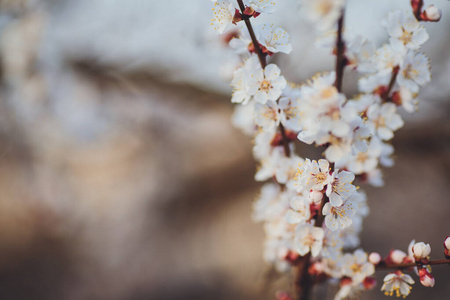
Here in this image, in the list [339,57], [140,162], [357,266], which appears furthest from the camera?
[140,162]

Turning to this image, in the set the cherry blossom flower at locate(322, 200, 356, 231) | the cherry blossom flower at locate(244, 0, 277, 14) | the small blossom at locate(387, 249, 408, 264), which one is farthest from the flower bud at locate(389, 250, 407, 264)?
the cherry blossom flower at locate(244, 0, 277, 14)

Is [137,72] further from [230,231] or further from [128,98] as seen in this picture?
[230,231]

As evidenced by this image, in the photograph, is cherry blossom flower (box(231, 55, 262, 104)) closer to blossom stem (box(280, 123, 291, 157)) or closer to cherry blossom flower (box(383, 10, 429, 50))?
blossom stem (box(280, 123, 291, 157))

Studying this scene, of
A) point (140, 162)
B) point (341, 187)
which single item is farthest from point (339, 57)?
point (140, 162)

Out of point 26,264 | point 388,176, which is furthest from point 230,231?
point 26,264

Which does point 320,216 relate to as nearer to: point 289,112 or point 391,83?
point 289,112

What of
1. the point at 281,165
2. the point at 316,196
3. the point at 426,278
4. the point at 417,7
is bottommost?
the point at 426,278

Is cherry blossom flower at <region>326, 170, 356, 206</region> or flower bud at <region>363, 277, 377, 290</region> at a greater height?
cherry blossom flower at <region>326, 170, 356, 206</region>
